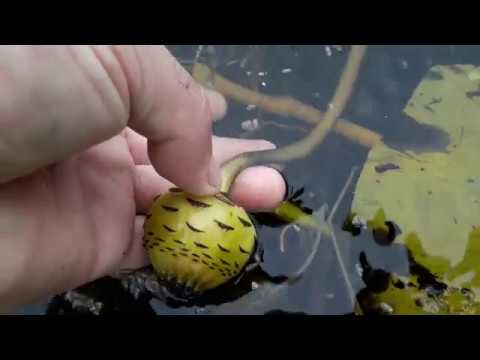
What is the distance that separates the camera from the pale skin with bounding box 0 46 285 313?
57 centimetres

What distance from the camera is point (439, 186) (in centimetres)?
94

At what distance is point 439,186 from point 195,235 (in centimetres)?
35

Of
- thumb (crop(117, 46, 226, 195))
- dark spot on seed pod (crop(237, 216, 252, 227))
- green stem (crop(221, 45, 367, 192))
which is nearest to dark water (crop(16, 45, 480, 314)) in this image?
green stem (crop(221, 45, 367, 192))

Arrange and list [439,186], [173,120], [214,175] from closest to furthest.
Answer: [173,120] → [214,175] → [439,186]

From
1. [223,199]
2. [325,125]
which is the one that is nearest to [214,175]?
[223,199]

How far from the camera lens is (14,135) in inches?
23.0

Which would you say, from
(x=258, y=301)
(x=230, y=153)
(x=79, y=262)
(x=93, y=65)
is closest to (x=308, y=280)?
(x=258, y=301)

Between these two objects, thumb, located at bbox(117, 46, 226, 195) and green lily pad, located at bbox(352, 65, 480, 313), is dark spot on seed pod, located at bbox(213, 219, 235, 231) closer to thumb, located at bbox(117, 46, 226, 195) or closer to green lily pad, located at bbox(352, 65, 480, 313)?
thumb, located at bbox(117, 46, 226, 195)

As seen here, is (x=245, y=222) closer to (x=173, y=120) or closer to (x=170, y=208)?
Answer: (x=170, y=208)

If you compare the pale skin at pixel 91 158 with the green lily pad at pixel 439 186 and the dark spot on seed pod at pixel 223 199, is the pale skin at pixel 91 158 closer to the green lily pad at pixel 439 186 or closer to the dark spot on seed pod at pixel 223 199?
the dark spot on seed pod at pixel 223 199

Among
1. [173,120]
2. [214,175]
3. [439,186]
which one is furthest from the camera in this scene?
[439,186]

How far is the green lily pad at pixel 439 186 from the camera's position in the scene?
903mm

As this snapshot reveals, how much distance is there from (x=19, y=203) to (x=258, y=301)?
1.11 feet
